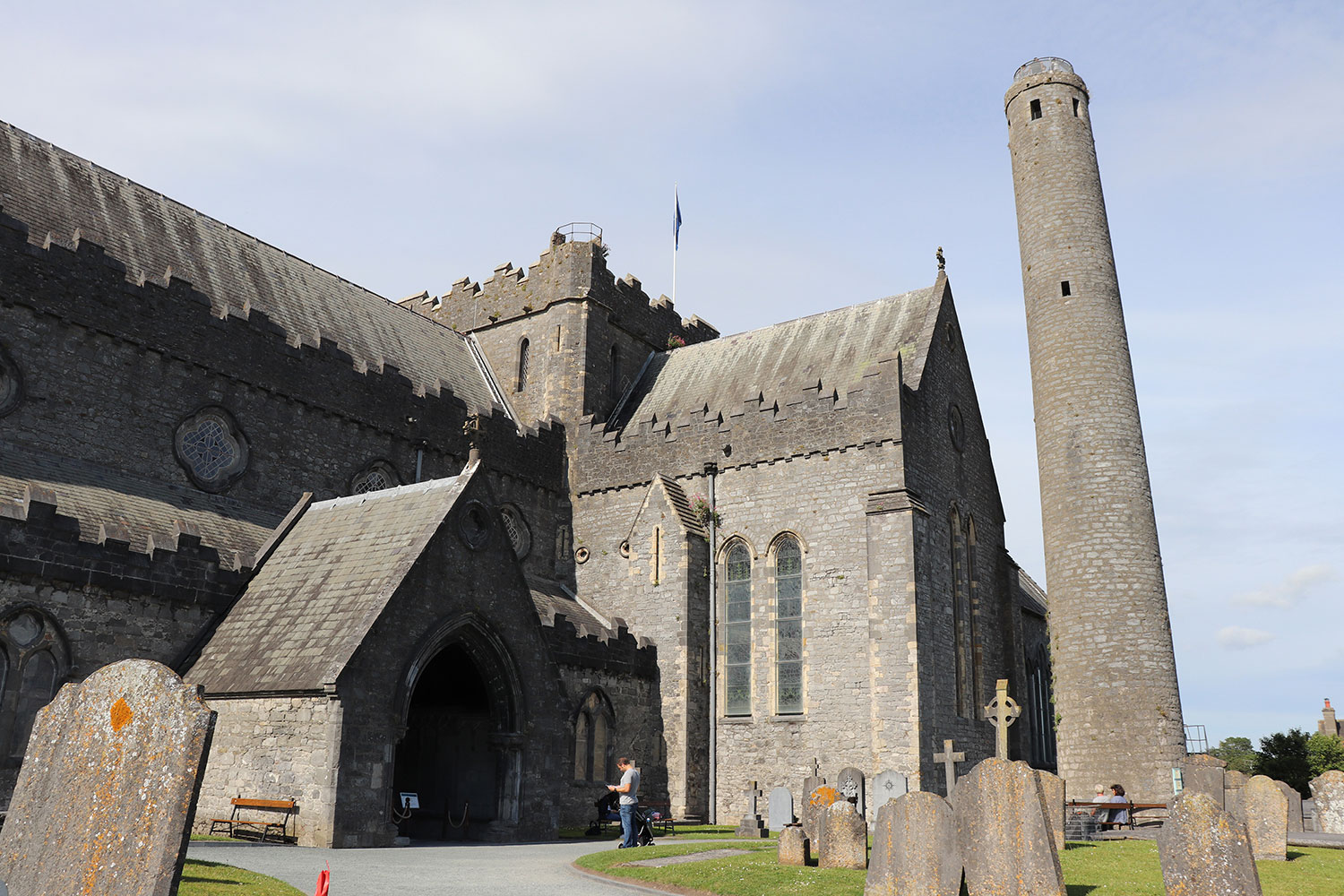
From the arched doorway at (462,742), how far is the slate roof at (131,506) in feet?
14.9

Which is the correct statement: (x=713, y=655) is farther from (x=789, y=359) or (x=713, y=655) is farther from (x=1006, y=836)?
(x=1006, y=836)

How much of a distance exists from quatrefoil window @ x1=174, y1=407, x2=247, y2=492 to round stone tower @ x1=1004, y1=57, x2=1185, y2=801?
69.2 ft

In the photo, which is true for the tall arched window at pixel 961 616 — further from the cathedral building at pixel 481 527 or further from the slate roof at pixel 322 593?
the slate roof at pixel 322 593

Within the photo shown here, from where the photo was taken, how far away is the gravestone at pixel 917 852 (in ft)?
35.7

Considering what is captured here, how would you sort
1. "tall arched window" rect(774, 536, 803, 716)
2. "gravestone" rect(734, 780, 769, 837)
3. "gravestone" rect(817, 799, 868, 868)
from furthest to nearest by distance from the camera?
"tall arched window" rect(774, 536, 803, 716), "gravestone" rect(734, 780, 769, 837), "gravestone" rect(817, 799, 868, 868)

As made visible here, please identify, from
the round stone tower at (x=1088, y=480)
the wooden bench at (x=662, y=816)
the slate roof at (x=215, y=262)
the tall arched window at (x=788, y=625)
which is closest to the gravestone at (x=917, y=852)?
the wooden bench at (x=662, y=816)

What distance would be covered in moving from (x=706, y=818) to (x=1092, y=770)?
403 inches

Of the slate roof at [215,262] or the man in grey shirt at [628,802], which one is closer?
the man in grey shirt at [628,802]

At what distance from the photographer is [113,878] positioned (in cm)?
553

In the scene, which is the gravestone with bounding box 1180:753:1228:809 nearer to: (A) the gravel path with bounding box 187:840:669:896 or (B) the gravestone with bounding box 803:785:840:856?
(B) the gravestone with bounding box 803:785:840:856

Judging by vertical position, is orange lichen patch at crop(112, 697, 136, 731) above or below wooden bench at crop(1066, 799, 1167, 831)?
above

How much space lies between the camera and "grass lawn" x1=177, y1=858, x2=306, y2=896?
9695mm

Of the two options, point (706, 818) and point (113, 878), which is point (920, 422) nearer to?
point (706, 818)

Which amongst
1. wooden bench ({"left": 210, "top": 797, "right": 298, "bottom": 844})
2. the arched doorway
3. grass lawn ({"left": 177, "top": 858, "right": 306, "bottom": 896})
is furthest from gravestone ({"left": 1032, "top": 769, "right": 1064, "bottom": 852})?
grass lawn ({"left": 177, "top": 858, "right": 306, "bottom": 896})
